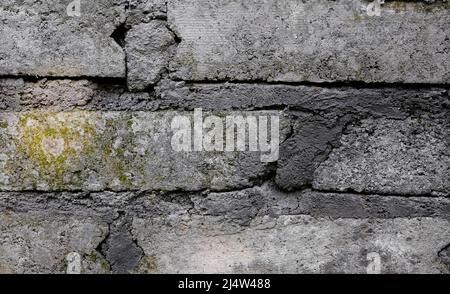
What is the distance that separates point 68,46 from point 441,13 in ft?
2.82

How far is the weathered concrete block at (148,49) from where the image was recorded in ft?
3.90

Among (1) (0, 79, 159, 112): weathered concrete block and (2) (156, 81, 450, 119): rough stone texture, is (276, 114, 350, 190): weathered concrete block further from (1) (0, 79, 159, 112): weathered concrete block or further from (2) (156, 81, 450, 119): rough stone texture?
(1) (0, 79, 159, 112): weathered concrete block

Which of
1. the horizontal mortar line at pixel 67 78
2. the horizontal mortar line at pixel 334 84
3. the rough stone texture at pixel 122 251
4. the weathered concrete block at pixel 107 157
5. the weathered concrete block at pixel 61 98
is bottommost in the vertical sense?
the rough stone texture at pixel 122 251

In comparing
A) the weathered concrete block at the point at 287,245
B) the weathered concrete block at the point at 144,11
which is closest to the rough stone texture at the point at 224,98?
the weathered concrete block at the point at 144,11

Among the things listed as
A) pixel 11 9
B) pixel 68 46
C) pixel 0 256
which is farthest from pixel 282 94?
pixel 0 256

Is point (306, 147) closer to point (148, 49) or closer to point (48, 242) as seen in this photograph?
point (148, 49)

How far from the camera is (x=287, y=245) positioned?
123cm

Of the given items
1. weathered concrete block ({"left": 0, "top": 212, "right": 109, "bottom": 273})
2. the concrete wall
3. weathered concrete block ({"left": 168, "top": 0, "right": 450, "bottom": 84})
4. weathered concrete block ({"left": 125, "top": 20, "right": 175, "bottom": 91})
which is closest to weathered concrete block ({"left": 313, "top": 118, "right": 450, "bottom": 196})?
the concrete wall

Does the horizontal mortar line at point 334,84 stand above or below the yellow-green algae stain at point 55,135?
above

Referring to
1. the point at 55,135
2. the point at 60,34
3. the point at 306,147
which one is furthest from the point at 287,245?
the point at 60,34

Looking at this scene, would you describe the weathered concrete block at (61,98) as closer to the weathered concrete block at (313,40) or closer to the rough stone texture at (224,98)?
the rough stone texture at (224,98)

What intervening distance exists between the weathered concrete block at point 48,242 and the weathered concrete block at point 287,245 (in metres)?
0.11

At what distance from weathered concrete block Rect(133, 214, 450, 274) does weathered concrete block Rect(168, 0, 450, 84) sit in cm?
35
